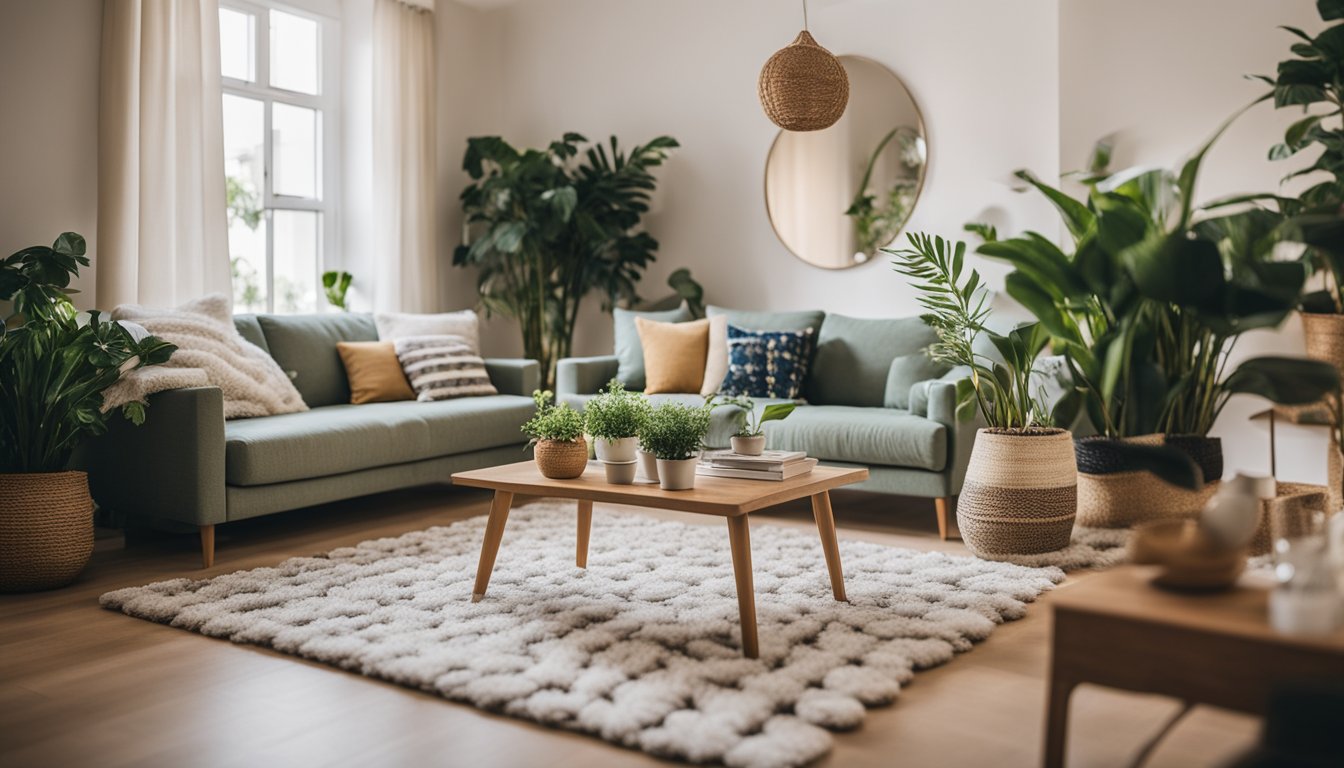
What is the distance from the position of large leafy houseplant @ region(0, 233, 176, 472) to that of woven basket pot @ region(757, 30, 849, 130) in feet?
8.48

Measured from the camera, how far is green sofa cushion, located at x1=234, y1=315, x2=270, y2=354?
458cm

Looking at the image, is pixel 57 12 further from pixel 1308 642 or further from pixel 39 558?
pixel 1308 642

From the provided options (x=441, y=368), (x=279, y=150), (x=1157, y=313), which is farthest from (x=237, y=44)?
(x=1157, y=313)

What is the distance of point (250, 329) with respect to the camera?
4.61 m

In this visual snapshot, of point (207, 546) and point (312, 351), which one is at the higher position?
point (312, 351)

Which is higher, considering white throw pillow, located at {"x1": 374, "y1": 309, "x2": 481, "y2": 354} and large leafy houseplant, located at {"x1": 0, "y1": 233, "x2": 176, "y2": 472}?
white throw pillow, located at {"x1": 374, "y1": 309, "x2": 481, "y2": 354}

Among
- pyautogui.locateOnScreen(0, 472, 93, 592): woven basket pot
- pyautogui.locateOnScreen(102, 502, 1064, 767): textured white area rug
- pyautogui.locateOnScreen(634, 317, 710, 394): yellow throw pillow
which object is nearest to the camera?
pyautogui.locateOnScreen(102, 502, 1064, 767): textured white area rug

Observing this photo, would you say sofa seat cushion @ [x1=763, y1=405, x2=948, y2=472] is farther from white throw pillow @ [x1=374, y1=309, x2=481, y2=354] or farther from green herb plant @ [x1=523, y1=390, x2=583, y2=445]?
white throw pillow @ [x1=374, y1=309, x2=481, y2=354]

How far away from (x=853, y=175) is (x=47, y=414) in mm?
3615

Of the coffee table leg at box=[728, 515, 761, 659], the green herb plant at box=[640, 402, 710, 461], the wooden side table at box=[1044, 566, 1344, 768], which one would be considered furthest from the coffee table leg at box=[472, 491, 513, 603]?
the wooden side table at box=[1044, 566, 1344, 768]

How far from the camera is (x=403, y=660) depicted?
2488 millimetres

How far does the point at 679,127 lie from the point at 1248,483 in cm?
447

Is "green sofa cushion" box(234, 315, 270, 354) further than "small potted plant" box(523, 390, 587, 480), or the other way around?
"green sofa cushion" box(234, 315, 270, 354)

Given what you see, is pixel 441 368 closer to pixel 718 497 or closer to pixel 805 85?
pixel 805 85
